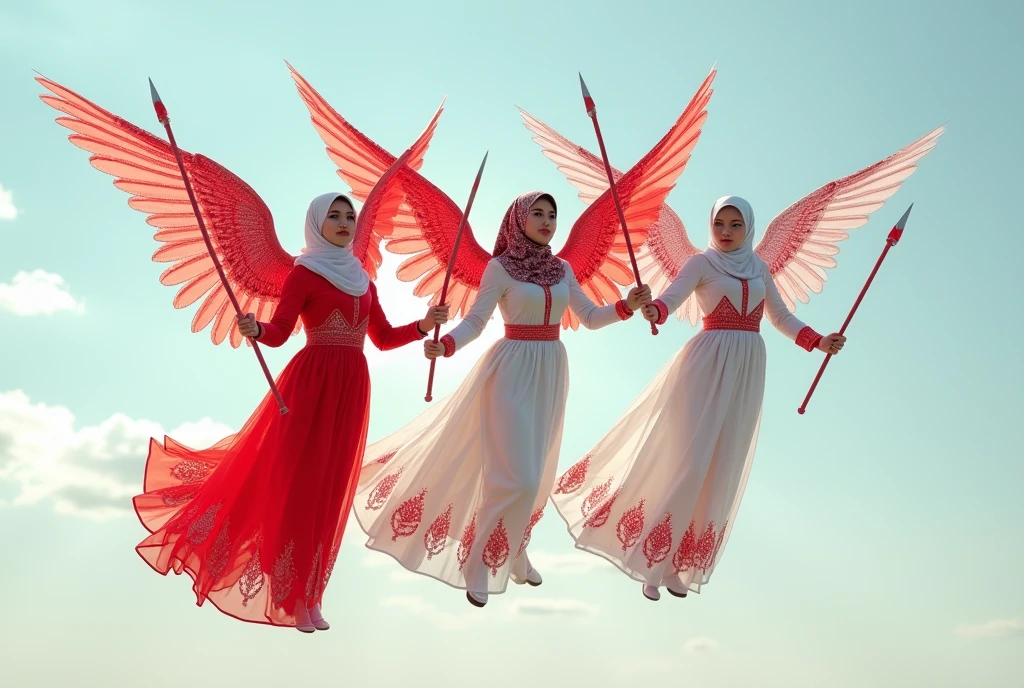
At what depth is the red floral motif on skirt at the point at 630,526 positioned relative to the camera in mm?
5664

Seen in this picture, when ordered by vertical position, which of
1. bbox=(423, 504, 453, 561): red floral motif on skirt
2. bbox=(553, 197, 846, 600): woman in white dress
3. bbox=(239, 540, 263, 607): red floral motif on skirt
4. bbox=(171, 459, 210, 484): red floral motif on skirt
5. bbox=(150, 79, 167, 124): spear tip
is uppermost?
bbox=(150, 79, 167, 124): spear tip

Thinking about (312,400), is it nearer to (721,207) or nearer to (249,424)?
(249,424)

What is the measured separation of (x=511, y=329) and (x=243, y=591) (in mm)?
1942

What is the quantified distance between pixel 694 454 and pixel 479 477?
124 cm

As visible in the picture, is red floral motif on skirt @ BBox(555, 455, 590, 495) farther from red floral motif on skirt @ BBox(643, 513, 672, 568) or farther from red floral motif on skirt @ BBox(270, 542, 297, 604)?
red floral motif on skirt @ BBox(270, 542, 297, 604)

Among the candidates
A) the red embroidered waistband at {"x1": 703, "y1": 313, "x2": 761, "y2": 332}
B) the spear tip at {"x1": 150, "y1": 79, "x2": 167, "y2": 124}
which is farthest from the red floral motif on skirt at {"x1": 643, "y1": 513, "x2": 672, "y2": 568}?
the spear tip at {"x1": 150, "y1": 79, "x2": 167, "y2": 124}

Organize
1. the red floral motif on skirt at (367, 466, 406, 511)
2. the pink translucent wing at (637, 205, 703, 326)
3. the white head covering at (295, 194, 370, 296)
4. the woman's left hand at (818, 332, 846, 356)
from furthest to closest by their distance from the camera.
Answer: the pink translucent wing at (637, 205, 703, 326)
the woman's left hand at (818, 332, 846, 356)
the red floral motif on skirt at (367, 466, 406, 511)
the white head covering at (295, 194, 370, 296)

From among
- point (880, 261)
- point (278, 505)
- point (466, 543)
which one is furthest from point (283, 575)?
point (880, 261)

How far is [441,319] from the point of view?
Answer: 522cm

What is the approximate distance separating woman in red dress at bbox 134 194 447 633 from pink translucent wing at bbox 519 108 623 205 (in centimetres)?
192

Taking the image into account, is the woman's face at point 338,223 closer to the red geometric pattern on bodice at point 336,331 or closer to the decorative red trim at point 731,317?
the red geometric pattern on bodice at point 336,331

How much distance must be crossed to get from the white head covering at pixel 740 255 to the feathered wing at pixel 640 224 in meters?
0.48

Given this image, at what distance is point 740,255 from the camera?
5797 mm

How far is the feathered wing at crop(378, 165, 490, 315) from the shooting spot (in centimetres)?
577
